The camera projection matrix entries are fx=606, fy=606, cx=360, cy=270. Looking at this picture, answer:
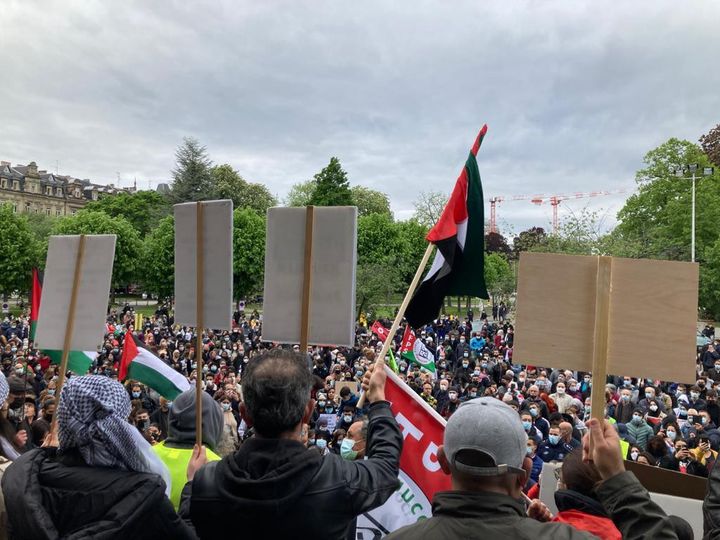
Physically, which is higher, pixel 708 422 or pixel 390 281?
pixel 390 281

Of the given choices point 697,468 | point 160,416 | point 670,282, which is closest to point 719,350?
point 697,468

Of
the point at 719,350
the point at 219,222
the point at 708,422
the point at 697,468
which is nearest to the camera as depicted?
the point at 219,222

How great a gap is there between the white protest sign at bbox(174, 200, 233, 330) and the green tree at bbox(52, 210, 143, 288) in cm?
4668

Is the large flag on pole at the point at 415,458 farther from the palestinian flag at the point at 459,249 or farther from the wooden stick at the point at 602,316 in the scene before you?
the wooden stick at the point at 602,316

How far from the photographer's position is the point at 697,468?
6781 millimetres

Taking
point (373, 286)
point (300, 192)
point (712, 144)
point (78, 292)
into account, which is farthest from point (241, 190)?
point (78, 292)

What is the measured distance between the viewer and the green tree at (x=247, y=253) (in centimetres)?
4541

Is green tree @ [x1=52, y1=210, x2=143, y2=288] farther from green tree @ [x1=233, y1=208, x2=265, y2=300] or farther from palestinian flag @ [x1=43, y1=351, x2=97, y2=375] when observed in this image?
palestinian flag @ [x1=43, y1=351, x2=97, y2=375]

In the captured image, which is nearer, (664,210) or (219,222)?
(219,222)

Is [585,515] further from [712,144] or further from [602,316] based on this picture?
[712,144]

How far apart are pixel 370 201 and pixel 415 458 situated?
72965 mm

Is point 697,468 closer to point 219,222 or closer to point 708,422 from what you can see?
point 708,422

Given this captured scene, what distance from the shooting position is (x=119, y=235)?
48688mm

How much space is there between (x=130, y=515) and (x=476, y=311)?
2099 inches
